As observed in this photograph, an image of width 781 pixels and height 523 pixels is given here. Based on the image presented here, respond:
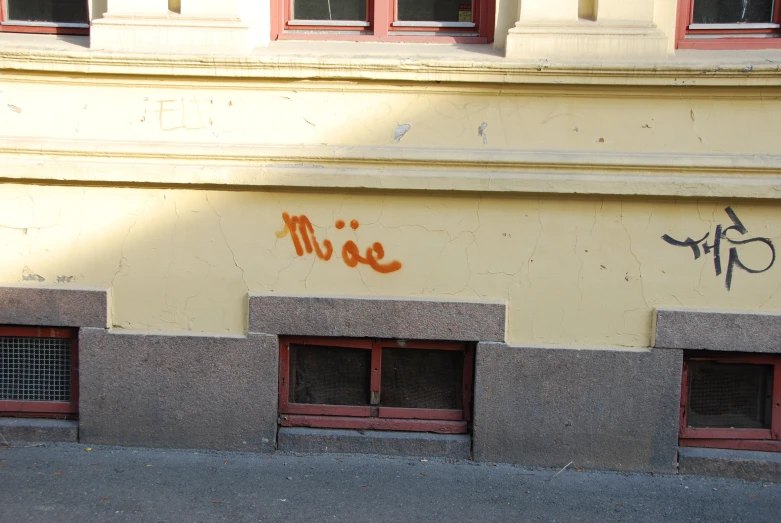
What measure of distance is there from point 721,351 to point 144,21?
4.26 metres

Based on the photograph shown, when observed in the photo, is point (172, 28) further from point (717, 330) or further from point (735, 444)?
point (735, 444)

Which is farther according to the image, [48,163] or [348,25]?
[348,25]

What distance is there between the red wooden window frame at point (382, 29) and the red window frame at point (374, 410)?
2034 mm

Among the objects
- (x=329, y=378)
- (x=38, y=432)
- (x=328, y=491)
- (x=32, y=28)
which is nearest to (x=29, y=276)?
(x=38, y=432)

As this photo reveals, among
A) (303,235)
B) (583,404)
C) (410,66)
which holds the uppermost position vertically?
(410,66)

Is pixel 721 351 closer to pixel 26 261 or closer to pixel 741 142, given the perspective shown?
pixel 741 142

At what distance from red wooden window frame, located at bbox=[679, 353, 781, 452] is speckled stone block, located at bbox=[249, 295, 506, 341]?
4.36ft

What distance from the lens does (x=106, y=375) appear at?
4809mm

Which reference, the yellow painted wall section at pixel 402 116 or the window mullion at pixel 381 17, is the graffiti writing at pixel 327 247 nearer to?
the yellow painted wall section at pixel 402 116

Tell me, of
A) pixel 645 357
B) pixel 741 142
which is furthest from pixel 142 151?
pixel 741 142

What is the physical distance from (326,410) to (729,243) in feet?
9.26

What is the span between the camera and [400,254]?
4.73 meters

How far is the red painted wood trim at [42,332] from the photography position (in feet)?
16.2

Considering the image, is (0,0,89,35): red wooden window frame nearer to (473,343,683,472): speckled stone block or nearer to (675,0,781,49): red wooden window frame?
(473,343,683,472): speckled stone block
